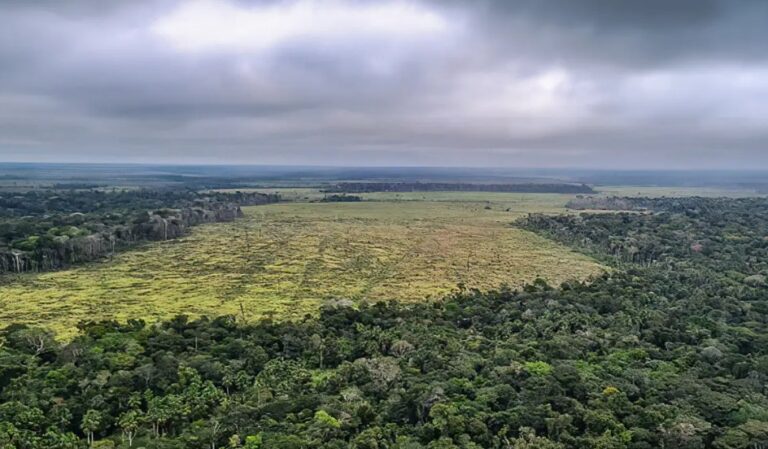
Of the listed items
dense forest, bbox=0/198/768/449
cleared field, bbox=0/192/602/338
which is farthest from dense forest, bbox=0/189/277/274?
dense forest, bbox=0/198/768/449

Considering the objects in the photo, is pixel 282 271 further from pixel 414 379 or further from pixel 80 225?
pixel 80 225

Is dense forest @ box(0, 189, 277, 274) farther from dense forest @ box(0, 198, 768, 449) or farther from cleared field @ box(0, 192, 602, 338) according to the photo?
dense forest @ box(0, 198, 768, 449)

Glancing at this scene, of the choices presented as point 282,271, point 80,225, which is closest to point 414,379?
point 282,271

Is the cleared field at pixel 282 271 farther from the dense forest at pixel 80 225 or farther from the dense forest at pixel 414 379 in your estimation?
the dense forest at pixel 414 379

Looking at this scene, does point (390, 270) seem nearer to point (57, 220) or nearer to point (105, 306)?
point (105, 306)

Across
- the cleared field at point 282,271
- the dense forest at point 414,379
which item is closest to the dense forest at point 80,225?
the cleared field at point 282,271
